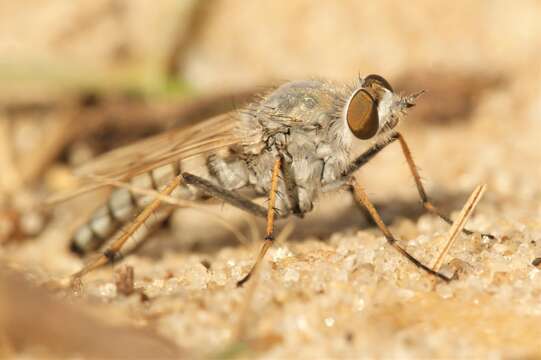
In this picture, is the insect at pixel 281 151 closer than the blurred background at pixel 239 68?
Yes

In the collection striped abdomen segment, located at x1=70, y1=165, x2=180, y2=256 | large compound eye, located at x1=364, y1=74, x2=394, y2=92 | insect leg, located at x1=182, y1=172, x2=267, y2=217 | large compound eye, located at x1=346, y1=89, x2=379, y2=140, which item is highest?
large compound eye, located at x1=364, y1=74, x2=394, y2=92

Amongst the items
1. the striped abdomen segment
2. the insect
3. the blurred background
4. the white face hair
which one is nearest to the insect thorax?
the insect

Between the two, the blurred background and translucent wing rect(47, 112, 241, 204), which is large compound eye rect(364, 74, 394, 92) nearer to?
translucent wing rect(47, 112, 241, 204)

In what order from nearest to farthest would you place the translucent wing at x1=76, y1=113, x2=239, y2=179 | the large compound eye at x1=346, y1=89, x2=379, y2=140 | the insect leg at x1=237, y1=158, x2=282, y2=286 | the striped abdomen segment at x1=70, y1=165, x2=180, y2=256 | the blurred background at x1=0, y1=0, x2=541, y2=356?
the insect leg at x1=237, y1=158, x2=282, y2=286
the large compound eye at x1=346, y1=89, x2=379, y2=140
the translucent wing at x1=76, y1=113, x2=239, y2=179
the striped abdomen segment at x1=70, y1=165, x2=180, y2=256
the blurred background at x1=0, y1=0, x2=541, y2=356

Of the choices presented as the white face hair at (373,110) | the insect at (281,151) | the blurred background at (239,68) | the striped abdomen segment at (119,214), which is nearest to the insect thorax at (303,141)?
the insect at (281,151)

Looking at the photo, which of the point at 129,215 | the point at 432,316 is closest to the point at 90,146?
the point at 129,215

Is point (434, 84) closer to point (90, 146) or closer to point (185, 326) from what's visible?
point (90, 146)

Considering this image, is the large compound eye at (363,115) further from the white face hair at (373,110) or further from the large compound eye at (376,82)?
the large compound eye at (376,82)

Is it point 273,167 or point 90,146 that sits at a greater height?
point 273,167
